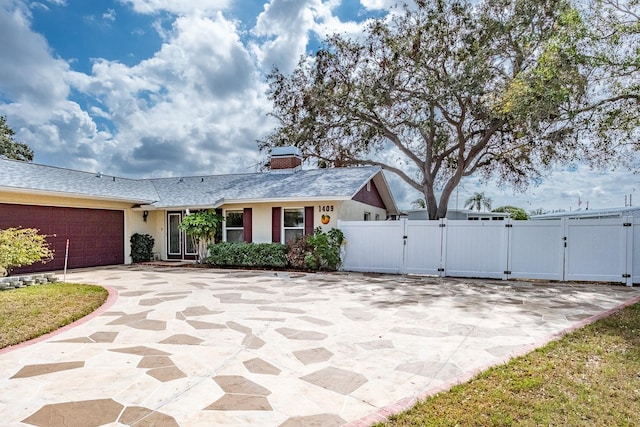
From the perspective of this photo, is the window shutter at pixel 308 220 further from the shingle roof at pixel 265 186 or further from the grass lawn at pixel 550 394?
the grass lawn at pixel 550 394

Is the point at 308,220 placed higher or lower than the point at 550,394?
higher

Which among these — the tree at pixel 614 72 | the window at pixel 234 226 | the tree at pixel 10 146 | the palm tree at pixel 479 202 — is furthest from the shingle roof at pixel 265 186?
the palm tree at pixel 479 202

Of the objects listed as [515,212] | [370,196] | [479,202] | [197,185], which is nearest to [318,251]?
[370,196]

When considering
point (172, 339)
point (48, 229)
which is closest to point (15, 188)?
point (48, 229)

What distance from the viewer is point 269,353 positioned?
4.84 metres

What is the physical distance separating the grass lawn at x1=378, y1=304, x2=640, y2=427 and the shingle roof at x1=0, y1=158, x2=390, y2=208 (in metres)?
9.46

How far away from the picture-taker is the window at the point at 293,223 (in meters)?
14.7

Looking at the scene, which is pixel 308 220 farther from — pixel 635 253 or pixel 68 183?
pixel 635 253

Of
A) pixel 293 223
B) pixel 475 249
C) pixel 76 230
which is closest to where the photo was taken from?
pixel 475 249

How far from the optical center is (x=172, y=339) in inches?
212

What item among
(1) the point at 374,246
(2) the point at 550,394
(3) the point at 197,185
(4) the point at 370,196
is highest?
(3) the point at 197,185

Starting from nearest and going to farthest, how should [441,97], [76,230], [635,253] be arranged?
1. [635,253]
2. [76,230]
3. [441,97]

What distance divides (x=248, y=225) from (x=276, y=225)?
4.13 feet

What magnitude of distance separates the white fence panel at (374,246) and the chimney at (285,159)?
19.7ft
